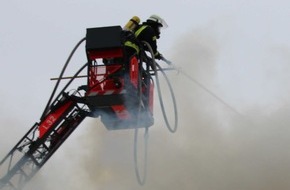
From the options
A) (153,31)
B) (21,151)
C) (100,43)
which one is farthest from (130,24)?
(21,151)

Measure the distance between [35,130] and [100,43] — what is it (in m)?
3.04

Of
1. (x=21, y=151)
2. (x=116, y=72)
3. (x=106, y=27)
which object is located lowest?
(x=21, y=151)

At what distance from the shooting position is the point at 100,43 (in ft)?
43.8

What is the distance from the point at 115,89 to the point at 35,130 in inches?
106

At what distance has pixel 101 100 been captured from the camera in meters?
13.4

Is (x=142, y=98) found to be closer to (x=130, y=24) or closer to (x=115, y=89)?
(x=115, y=89)

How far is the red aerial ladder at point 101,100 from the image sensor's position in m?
13.4

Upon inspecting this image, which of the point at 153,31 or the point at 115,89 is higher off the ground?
the point at 153,31

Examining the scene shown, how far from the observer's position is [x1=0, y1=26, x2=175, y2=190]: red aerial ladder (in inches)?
528

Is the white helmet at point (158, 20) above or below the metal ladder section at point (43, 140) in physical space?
above

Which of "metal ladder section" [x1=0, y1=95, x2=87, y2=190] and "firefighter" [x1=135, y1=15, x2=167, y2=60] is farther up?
"firefighter" [x1=135, y1=15, x2=167, y2=60]

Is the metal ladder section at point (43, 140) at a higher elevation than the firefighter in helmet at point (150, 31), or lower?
lower

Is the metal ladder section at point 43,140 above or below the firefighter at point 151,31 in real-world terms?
below

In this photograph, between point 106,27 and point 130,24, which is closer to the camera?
point 106,27
